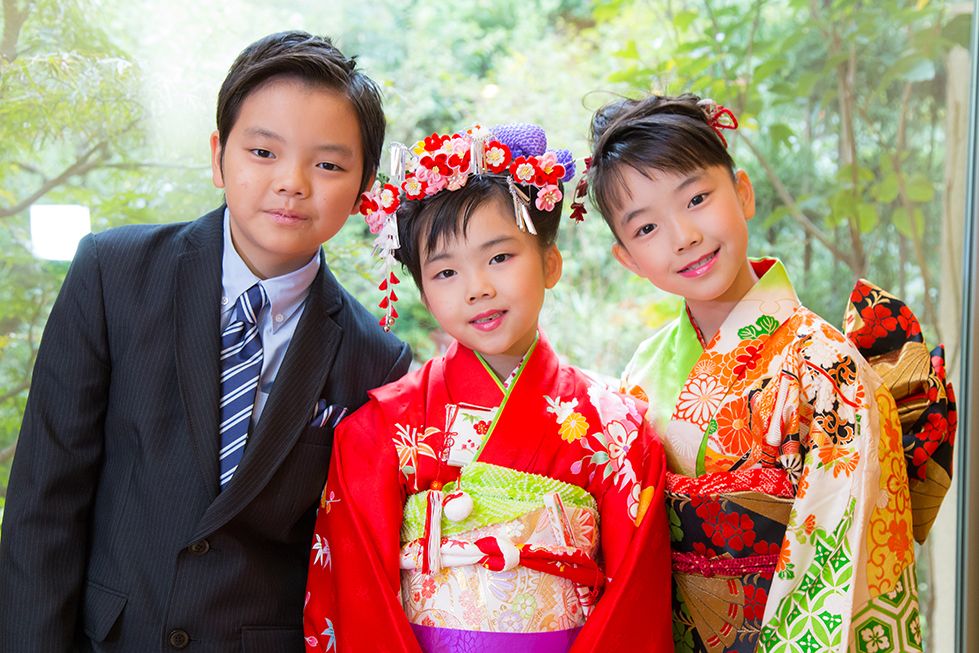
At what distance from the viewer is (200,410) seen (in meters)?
1.63

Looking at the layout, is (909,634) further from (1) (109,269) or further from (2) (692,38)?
(2) (692,38)

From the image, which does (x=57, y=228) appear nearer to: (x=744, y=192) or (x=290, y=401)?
(x=290, y=401)

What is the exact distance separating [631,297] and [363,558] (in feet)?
5.31

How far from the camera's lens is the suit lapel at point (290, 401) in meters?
1.61

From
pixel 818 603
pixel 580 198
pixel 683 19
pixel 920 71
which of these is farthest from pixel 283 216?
pixel 920 71

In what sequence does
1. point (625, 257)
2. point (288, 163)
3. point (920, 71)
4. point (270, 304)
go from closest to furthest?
point (288, 163)
point (270, 304)
point (625, 257)
point (920, 71)

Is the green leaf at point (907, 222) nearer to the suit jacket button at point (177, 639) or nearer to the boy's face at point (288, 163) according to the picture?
the boy's face at point (288, 163)

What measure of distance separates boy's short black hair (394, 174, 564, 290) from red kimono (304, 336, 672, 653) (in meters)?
0.25

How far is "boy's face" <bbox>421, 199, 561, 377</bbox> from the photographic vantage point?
1.70 meters

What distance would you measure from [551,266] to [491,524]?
0.54 meters

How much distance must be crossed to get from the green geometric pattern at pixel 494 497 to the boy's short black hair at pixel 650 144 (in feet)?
1.90

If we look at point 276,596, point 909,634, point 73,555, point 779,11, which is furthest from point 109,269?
point 779,11

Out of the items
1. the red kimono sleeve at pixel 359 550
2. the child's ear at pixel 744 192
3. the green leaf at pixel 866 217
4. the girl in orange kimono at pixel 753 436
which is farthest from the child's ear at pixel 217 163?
the green leaf at pixel 866 217

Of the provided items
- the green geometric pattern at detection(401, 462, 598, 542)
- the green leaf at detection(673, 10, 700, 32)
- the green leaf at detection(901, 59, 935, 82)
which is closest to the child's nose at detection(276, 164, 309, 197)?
the green geometric pattern at detection(401, 462, 598, 542)
